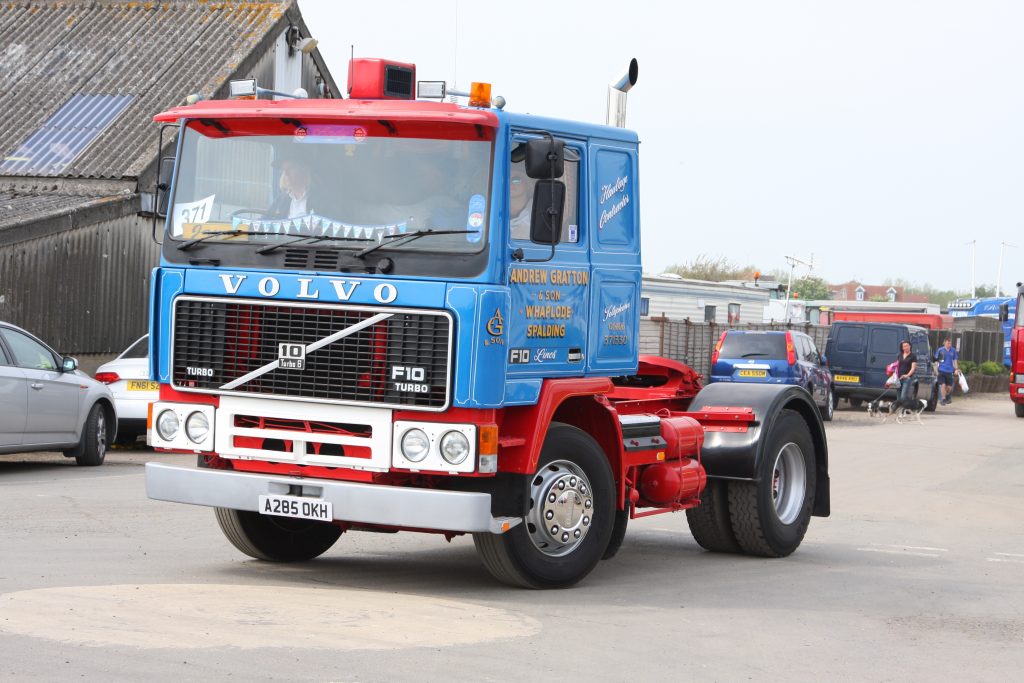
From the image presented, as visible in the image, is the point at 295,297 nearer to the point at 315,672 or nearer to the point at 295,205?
the point at 295,205

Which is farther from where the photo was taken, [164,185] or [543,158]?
[164,185]

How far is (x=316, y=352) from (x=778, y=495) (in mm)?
4488

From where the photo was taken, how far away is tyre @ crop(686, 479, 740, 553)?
1119cm

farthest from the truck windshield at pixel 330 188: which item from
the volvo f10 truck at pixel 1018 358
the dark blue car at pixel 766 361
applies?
the volvo f10 truck at pixel 1018 358

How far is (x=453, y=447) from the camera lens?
27.3 feet

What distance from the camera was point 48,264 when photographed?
22859 mm

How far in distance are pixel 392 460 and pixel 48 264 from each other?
52.2 ft

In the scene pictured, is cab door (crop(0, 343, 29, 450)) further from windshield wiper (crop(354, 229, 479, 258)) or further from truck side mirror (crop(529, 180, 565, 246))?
truck side mirror (crop(529, 180, 565, 246))

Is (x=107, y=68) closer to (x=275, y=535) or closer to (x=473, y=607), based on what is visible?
(x=275, y=535)

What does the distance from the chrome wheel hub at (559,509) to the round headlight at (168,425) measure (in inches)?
85.3

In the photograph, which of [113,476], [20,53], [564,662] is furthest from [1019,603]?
[20,53]

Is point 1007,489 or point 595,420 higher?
point 595,420

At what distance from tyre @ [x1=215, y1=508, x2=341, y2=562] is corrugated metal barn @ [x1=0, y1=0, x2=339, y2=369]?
1246 centimetres

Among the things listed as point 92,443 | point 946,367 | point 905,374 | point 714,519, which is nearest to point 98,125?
point 92,443
